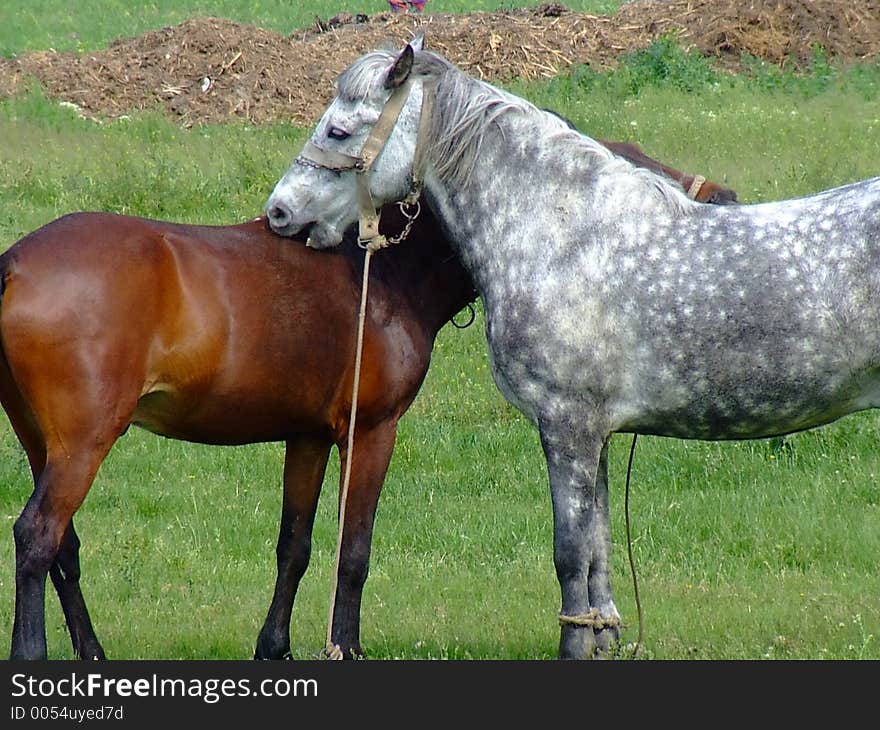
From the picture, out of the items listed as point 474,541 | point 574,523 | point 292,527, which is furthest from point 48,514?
point 474,541

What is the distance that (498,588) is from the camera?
24.2 ft

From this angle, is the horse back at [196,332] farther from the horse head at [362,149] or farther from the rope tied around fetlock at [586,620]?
the rope tied around fetlock at [586,620]

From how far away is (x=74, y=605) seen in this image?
19.7 feet

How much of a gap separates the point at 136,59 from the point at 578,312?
14374mm

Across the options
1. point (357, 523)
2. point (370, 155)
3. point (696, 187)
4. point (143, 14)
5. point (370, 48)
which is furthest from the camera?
point (143, 14)

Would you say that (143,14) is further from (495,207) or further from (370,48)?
(495,207)

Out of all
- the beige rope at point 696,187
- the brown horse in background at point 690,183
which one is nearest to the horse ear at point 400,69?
the brown horse in background at point 690,183

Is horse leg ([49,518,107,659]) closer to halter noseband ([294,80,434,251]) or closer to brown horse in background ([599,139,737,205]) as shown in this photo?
halter noseband ([294,80,434,251])

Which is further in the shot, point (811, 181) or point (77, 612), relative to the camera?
point (811, 181)

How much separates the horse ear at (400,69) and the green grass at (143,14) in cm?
1778

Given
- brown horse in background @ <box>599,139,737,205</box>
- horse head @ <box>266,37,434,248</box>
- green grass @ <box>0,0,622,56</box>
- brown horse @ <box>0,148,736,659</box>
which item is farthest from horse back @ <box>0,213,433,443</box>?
green grass @ <box>0,0,622,56</box>

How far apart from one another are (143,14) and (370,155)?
21645 mm
